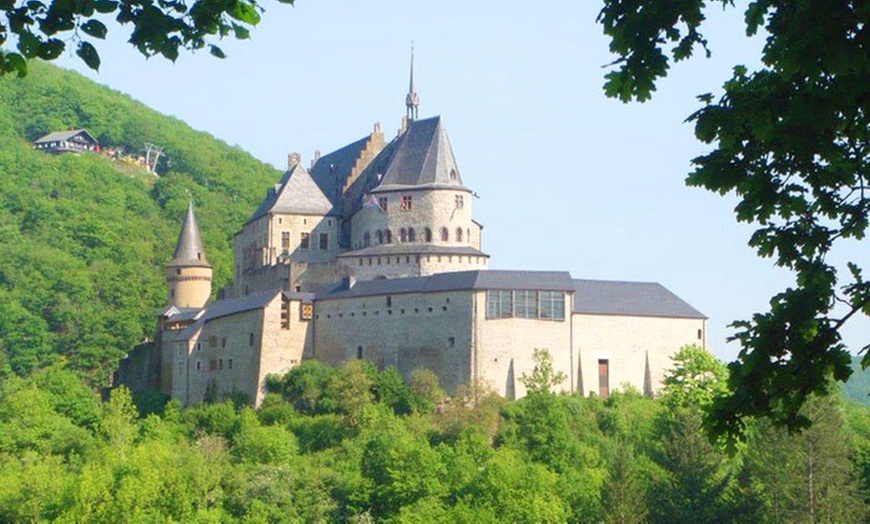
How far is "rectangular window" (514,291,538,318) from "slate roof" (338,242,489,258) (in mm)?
6039

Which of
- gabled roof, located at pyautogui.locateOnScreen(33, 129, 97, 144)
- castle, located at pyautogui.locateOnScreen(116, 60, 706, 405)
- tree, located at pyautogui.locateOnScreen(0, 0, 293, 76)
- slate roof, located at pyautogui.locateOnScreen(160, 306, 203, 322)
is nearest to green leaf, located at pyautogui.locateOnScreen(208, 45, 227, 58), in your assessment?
tree, located at pyautogui.locateOnScreen(0, 0, 293, 76)

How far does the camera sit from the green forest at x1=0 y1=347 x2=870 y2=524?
202ft

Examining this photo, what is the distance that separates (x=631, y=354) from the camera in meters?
70.1

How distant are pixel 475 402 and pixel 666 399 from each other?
Result: 24.7ft

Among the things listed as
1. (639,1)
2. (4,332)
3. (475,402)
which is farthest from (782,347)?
(4,332)

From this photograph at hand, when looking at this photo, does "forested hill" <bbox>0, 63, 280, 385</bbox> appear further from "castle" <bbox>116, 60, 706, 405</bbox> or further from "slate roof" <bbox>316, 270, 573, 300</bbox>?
"slate roof" <bbox>316, 270, 573, 300</bbox>

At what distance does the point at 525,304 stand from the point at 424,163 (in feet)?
35.7

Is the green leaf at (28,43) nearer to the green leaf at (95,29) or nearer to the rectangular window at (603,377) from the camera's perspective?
the green leaf at (95,29)

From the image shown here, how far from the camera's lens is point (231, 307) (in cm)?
7481

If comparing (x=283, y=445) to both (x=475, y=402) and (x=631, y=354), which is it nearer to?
(x=475, y=402)

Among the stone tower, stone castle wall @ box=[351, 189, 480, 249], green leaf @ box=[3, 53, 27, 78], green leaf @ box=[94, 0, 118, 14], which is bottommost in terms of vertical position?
green leaf @ box=[3, 53, 27, 78]

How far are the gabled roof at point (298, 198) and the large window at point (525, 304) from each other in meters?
14.3

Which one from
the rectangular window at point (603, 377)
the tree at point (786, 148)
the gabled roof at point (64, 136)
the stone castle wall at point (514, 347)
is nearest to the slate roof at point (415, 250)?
the stone castle wall at point (514, 347)

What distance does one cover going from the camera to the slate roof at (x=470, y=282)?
2694 inches
